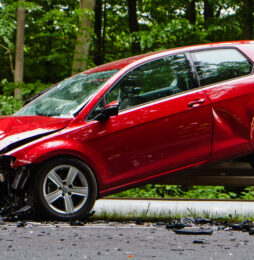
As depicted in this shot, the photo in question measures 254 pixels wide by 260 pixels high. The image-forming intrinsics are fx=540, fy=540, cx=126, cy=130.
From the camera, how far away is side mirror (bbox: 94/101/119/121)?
5.82 meters

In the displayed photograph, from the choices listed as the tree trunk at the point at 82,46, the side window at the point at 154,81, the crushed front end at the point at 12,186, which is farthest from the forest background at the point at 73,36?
the crushed front end at the point at 12,186

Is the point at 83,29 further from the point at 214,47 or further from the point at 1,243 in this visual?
the point at 1,243

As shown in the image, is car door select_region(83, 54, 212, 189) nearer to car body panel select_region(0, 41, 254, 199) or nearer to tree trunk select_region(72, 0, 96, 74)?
car body panel select_region(0, 41, 254, 199)

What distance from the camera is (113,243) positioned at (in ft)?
15.3

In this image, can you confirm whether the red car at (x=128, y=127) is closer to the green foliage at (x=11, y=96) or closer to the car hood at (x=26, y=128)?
the car hood at (x=26, y=128)

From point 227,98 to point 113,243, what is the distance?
254 centimetres

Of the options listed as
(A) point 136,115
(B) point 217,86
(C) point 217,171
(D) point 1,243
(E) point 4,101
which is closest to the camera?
(D) point 1,243

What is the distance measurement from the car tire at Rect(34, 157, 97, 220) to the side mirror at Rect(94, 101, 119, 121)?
1.77 ft

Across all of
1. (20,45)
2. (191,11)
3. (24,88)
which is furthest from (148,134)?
(191,11)

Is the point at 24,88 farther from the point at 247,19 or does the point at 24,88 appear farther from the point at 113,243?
the point at 113,243

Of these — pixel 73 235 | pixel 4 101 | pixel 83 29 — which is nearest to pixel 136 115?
pixel 73 235

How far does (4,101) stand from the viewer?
1155 cm

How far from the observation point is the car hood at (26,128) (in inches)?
225

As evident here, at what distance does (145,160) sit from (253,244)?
176 cm
